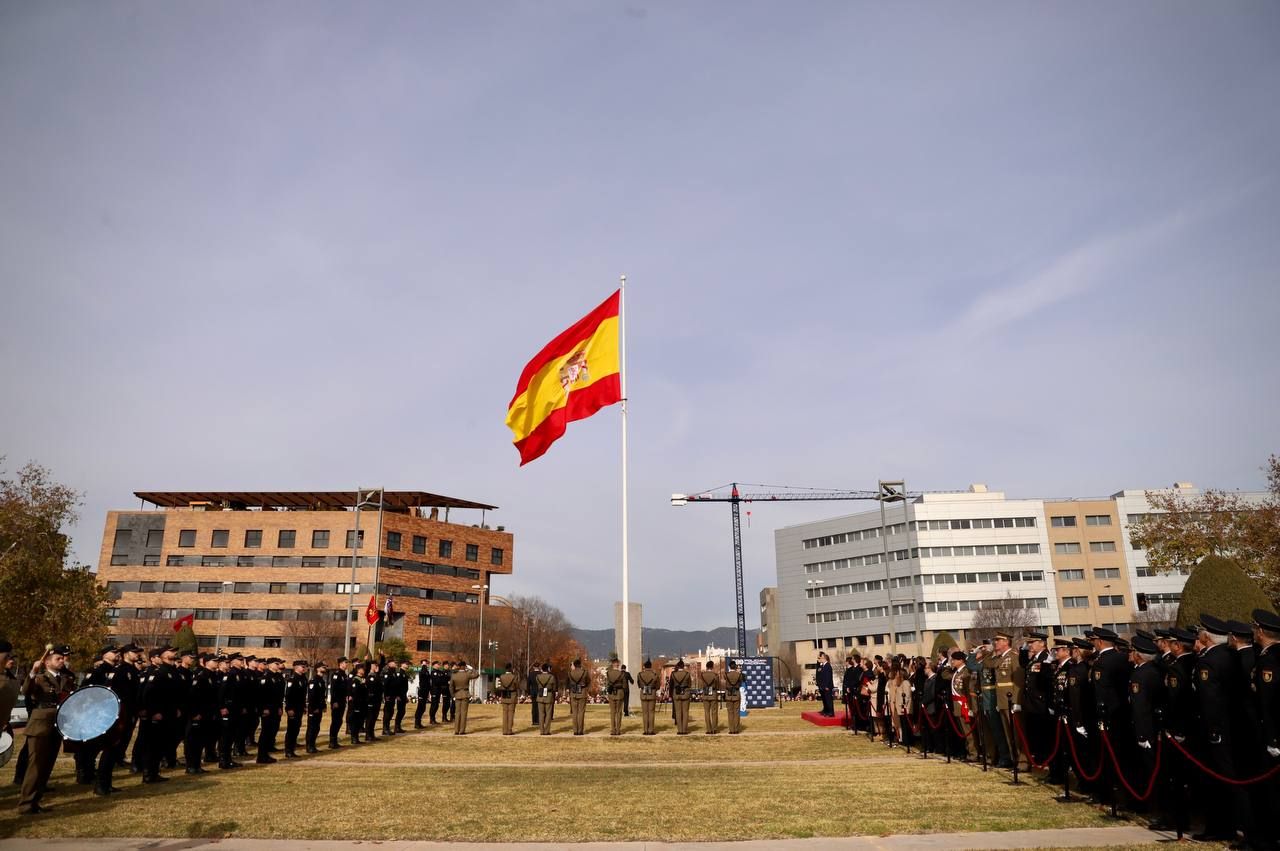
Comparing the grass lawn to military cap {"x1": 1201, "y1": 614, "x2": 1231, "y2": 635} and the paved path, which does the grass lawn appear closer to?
the paved path

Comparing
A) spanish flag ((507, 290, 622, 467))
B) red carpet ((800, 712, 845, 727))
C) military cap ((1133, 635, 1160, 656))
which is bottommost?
red carpet ((800, 712, 845, 727))

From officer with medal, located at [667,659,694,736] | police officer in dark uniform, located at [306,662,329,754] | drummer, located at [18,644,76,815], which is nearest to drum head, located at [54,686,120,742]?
drummer, located at [18,644,76,815]

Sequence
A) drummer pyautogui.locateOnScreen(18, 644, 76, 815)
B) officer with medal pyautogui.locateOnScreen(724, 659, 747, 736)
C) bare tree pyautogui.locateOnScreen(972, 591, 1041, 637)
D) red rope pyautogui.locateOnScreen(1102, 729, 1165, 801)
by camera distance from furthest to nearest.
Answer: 1. bare tree pyautogui.locateOnScreen(972, 591, 1041, 637)
2. officer with medal pyautogui.locateOnScreen(724, 659, 747, 736)
3. drummer pyautogui.locateOnScreen(18, 644, 76, 815)
4. red rope pyautogui.locateOnScreen(1102, 729, 1165, 801)

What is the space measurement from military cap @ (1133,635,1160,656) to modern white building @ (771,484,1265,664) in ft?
280

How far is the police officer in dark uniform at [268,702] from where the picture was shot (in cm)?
1702

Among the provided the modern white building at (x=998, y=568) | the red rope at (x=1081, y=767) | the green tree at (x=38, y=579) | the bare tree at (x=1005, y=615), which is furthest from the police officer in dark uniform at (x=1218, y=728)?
the modern white building at (x=998, y=568)

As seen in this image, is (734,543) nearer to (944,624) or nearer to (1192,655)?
(944,624)

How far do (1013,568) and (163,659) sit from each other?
97.7 m

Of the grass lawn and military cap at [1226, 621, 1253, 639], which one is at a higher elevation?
military cap at [1226, 621, 1253, 639]

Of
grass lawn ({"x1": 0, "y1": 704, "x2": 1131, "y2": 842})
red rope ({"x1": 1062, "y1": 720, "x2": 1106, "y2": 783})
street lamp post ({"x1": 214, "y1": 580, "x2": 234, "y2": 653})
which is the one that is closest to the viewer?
grass lawn ({"x1": 0, "y1": 704, "x2": 1131, "y2": 842})

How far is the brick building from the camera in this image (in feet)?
255

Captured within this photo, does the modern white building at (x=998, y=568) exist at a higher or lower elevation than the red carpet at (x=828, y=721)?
higher

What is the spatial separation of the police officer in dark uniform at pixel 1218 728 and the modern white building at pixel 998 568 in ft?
284

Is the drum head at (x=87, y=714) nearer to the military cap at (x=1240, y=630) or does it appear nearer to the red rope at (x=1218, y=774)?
the red rope at (x=1218, y=774)
